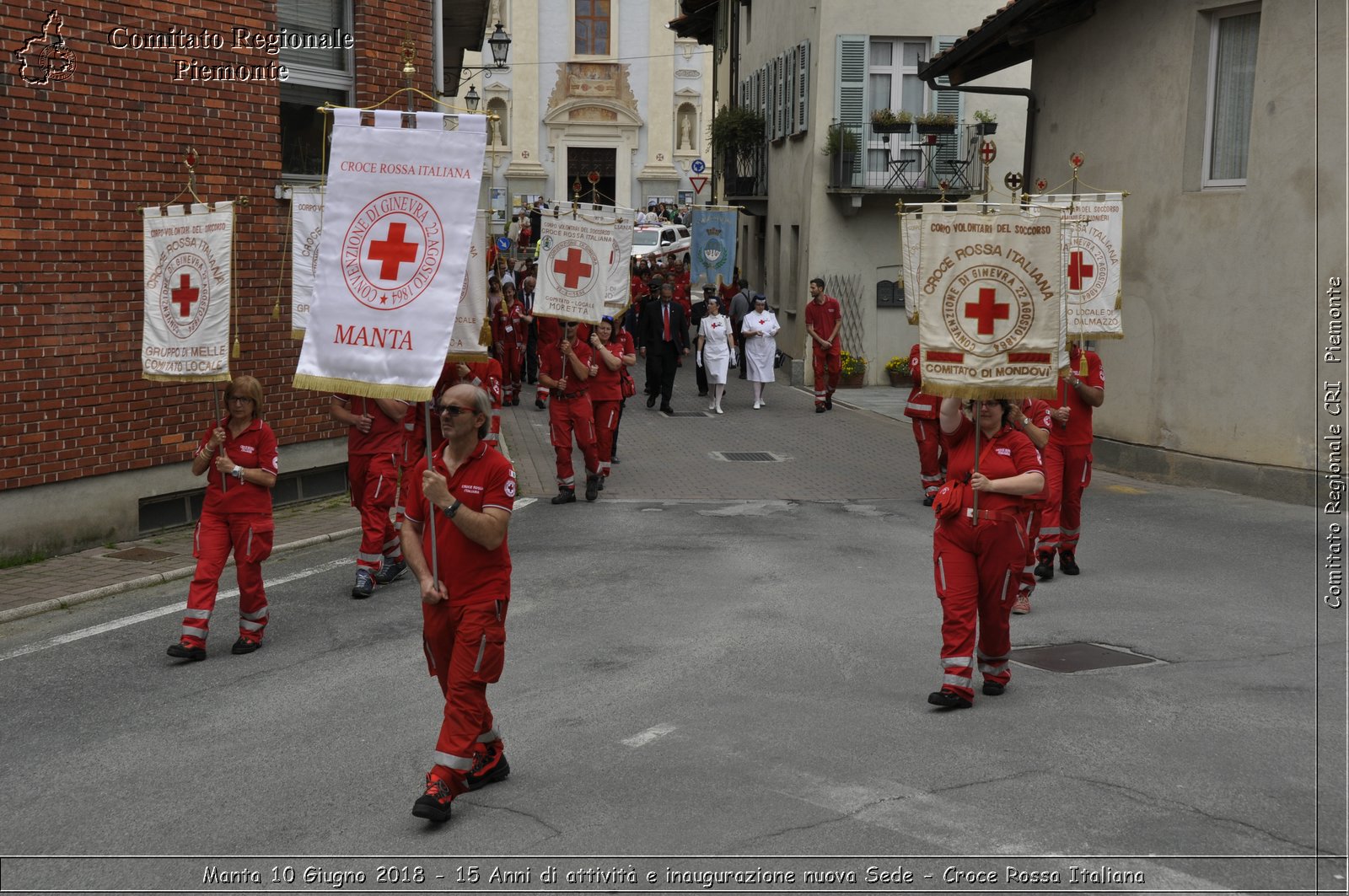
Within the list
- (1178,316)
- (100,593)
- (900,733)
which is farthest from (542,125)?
(900,733)

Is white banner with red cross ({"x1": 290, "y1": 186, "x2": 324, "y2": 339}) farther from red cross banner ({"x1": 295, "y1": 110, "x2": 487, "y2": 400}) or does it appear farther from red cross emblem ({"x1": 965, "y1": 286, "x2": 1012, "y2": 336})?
red cross emblem ({"x1": 965, "y1": 286, "x2": 1012, "y2": 336})

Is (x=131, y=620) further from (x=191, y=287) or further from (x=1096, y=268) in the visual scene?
(x=1096, y=268)

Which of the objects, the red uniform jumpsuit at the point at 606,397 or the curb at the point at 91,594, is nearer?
the curb at the point at 91,594

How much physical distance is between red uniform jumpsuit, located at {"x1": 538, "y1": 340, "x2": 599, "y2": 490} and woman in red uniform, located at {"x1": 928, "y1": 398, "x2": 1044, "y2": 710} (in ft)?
23.3

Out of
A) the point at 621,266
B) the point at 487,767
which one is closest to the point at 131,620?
the point at 487,767

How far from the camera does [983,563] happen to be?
287 inches

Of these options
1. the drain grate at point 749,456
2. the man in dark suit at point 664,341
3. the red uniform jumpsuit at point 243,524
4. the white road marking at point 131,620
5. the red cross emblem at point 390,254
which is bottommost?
the white road marking at point 131,620

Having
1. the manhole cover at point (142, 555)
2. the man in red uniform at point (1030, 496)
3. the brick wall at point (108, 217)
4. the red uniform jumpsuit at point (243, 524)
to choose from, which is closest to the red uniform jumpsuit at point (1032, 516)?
the man in red uniform at point (1030, 496)

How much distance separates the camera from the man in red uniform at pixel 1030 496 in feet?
24.8

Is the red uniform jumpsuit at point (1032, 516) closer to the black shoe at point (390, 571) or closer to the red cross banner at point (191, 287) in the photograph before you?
the black shoe at point (390, 571)

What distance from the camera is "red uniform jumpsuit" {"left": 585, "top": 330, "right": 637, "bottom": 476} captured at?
14.5 meters

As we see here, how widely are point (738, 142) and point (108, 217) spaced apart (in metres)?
24.6

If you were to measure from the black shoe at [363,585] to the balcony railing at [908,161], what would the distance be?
17.8 m

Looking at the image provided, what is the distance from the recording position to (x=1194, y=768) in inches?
245
